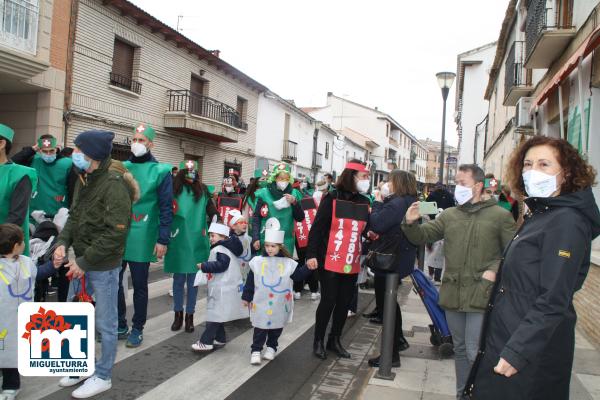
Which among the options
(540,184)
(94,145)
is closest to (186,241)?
(94,145)

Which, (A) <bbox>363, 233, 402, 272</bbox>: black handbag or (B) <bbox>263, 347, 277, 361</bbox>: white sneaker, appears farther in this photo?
(B) <bbox>263, 347, 277, 361</bbox>: white sneaker

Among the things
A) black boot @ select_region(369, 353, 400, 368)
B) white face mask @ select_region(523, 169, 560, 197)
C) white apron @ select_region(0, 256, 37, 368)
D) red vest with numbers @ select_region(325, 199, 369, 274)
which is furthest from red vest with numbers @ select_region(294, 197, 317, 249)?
white face mask @ select_region(523, 169, 560, 197)

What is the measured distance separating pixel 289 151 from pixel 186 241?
25357mm

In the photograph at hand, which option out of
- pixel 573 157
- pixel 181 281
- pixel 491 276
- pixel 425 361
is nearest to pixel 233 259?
pixel 181 281

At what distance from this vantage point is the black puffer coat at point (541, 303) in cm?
216

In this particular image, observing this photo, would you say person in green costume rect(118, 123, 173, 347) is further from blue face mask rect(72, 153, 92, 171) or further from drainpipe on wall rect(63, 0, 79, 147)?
drainpipe on wall rect(63, 0, 79, 147)

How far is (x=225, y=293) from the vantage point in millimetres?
4969

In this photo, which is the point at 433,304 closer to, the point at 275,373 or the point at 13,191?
the point at 275,373

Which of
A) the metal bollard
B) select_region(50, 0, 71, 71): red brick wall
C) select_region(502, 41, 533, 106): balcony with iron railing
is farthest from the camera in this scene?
select_region(50, 0, 71, 71): red brick wall

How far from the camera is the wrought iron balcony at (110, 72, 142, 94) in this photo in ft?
51.7

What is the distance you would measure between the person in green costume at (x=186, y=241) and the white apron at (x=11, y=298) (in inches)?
77.2

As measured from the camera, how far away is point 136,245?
16.3 feet

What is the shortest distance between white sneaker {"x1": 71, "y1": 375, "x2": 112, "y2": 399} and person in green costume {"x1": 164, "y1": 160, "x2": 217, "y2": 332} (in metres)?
1.73

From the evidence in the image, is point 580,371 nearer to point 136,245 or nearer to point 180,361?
point 180,361
